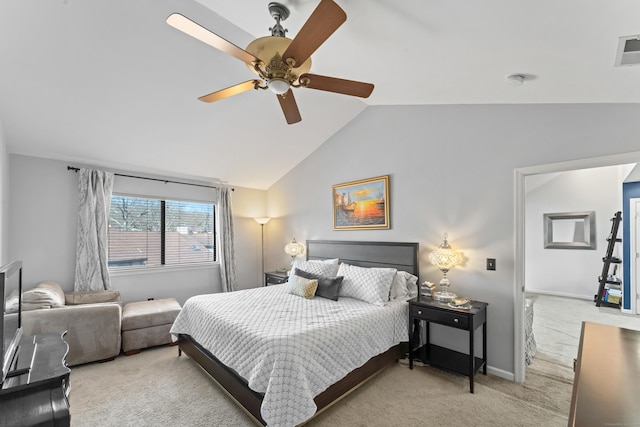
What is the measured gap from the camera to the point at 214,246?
5.31 meters

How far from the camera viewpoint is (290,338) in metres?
2.02

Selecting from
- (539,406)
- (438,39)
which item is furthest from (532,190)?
(438,39)

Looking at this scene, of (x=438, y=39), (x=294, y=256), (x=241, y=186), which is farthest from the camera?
(x=241, y=186)

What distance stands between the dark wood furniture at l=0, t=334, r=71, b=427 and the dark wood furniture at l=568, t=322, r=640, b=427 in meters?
1.85

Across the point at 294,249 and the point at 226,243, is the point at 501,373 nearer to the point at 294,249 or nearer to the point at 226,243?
the point at 294,249

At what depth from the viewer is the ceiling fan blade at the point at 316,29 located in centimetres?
137

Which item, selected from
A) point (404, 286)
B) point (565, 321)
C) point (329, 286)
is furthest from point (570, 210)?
point (329, 286)

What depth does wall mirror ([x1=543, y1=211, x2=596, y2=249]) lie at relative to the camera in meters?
5.75

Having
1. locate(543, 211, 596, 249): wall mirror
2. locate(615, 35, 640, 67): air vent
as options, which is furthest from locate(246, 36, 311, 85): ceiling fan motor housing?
locate(543, 211, 596, 249): wall mirror

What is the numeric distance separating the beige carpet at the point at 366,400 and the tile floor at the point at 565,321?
776 mm

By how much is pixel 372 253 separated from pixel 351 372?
66.3 inches

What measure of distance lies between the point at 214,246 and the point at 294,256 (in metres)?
1.51

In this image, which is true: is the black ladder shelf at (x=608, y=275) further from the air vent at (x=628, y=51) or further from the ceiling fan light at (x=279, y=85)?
the ceiling fan light at (x=279, y=85)

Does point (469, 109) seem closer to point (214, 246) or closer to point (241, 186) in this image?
point (241, 186)
